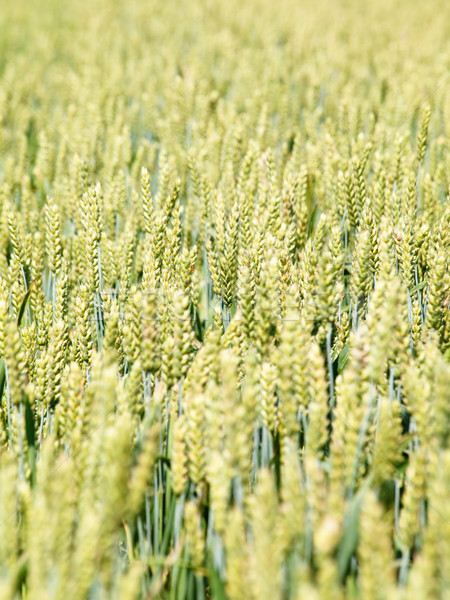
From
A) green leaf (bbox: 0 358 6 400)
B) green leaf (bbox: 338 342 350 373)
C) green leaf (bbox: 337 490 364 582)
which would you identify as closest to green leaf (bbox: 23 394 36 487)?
green leaf (bbox: 0 358 6 400)

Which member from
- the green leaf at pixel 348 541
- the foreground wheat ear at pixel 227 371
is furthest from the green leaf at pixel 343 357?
the green leaf at pixel 348 541

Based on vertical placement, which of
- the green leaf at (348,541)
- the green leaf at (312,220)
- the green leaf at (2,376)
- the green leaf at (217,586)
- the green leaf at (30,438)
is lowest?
the green leaf at (217,586)

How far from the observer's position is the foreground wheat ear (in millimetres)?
1014

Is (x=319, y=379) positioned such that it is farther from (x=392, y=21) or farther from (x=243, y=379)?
(x=392, y=21)

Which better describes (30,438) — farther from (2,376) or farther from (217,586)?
(217,586)

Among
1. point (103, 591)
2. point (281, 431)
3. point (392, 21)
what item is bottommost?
point (103, 591)

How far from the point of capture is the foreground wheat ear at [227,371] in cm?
101

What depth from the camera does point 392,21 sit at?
22.2ft

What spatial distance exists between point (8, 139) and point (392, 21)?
191 inches

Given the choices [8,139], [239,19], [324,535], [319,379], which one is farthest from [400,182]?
[239,19]

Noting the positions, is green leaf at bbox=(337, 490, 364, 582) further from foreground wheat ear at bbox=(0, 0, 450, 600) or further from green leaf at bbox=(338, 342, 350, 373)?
green leaf at bbox=(338, 342, 350, 373)

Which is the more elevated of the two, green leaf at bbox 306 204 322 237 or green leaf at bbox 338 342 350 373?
green leaf at bbox 306 204 322 237

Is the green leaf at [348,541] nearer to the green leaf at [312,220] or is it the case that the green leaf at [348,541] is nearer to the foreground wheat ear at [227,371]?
the foreground wheat ear at [227,371]

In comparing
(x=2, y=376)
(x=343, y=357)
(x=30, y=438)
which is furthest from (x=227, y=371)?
(x=2, y=376)
